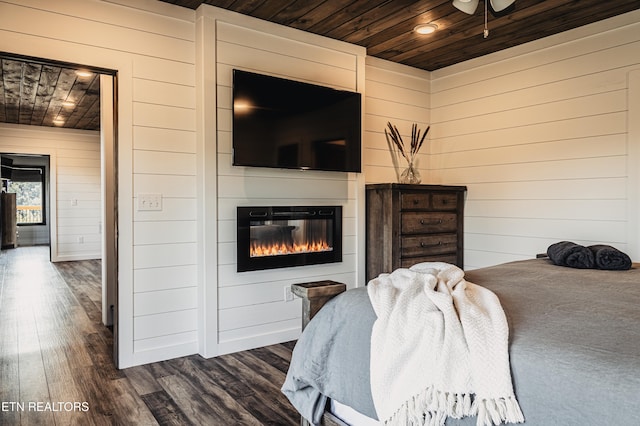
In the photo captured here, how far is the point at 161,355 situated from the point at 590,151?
356 centimetres

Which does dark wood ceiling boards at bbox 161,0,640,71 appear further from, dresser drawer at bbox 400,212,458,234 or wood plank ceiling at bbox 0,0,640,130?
dresser drawer at bbox 400,212,458,234

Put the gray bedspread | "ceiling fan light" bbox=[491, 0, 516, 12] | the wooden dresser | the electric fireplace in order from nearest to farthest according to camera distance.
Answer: the gray bedspread → "ceiling fan light" bbox=[491, 0, 516, 12] → the electric fireplace → the wooden dresser

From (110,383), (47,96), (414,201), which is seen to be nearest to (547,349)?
(110,383)

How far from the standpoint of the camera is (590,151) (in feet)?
11.5

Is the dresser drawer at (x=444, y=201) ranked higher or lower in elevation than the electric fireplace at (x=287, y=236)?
higher

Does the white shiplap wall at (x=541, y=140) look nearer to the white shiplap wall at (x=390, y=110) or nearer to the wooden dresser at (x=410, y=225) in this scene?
the white shiplap wall at (x=390, y=110)

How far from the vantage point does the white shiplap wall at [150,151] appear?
9.75 feet

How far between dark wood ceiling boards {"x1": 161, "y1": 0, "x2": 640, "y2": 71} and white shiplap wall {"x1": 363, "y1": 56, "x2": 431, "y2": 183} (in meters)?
0.34

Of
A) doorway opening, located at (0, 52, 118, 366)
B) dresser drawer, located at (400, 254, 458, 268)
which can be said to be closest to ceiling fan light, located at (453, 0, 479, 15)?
dresser drawer, located at (400, 254, 458, 268)

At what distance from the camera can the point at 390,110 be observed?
4480 mm

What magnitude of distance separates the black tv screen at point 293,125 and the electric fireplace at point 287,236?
1.23 ft

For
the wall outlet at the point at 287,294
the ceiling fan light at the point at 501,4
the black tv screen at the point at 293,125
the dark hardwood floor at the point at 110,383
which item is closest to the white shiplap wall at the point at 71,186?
the dark hardwood floor at the point at 110,383

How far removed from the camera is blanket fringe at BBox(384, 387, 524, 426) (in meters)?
1.15

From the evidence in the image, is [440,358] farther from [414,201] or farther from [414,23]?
[414,23]
